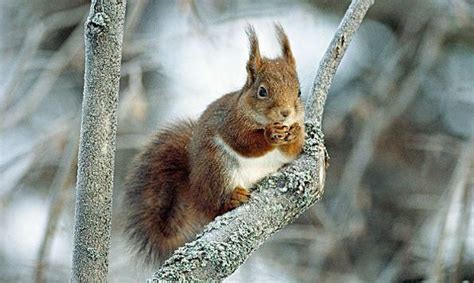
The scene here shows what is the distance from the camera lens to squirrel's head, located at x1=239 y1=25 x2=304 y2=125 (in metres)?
1.47

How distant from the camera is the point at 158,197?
5.17 feet

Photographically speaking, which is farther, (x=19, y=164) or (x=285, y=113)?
(x=19, y=164)

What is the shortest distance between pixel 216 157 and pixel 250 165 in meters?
0.06

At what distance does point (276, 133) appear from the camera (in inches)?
56.6

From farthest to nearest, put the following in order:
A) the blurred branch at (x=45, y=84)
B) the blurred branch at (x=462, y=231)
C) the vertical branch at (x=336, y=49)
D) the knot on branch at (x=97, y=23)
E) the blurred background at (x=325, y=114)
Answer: the blurred background at (x=325, y=114)
the blurred branch at (x=45, y=84)
the blurred branch at (x=462, y=231)
the vertical branch at (x=336, y=49)
the knot on branch at (x=97, y=23)

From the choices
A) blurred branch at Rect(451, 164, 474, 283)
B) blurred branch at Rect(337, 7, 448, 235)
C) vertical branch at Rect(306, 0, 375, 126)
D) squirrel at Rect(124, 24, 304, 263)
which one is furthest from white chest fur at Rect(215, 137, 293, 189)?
blurred branch at Rect(337, 7, 448, 235)

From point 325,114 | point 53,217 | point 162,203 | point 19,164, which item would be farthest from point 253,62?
point 325,114

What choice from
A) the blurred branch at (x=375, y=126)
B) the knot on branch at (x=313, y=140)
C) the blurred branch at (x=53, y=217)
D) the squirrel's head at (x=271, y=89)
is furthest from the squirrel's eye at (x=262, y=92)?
the blurred branch at (x=375, y=126)

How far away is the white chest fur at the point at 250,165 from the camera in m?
1.41

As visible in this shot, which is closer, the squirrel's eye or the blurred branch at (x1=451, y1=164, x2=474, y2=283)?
the squirrel's eye

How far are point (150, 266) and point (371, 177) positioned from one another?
5.20 ft

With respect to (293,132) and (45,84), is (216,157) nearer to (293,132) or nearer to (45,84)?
(293,132)

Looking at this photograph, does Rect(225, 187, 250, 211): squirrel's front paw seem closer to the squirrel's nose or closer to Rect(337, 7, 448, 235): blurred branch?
the squirrel's nose

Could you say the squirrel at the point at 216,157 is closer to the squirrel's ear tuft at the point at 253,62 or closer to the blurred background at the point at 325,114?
the squirrel's ear tuft at the point at 253,62
